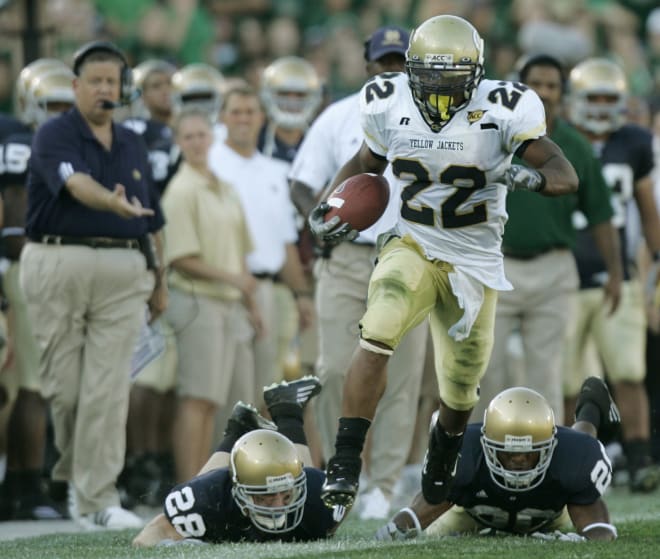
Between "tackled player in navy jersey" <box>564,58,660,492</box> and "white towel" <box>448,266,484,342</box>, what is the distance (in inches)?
121

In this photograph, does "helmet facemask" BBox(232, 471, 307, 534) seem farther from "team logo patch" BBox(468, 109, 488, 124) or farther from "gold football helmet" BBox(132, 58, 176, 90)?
"gold football helmet" BBox(132, 58, 176, 90)

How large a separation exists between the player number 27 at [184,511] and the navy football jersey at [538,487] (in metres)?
0.92

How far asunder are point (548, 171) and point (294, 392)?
5.89ft

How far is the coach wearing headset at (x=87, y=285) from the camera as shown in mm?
7195

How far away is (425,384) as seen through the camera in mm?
8461

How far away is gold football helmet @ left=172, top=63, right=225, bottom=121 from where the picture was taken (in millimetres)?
9562

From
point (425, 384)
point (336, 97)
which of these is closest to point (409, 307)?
point (425, 384)

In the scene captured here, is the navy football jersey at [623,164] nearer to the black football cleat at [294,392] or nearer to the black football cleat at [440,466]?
the black football cleat at [294,392]

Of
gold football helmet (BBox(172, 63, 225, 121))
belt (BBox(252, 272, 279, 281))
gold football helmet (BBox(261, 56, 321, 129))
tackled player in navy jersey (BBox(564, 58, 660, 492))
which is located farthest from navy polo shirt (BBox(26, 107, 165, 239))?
tackled player in navy jersey (BBox(564, 58, 660, 492))

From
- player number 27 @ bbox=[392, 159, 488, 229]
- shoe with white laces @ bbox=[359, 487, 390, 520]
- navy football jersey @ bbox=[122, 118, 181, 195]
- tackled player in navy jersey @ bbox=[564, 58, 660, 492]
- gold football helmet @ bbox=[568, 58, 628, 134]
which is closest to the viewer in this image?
player number 27 @ bbox=[392, 159, 488, 229]

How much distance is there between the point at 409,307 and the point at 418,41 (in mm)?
898

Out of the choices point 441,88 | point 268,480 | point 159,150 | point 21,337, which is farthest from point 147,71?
point 268,480

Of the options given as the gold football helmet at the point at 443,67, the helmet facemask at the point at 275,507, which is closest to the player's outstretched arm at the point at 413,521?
the helmet facemask at the point at 275,507

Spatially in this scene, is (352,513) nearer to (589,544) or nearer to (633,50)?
(589,544)
